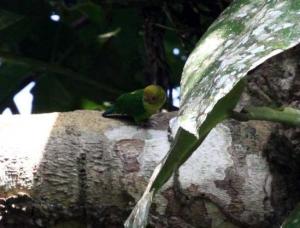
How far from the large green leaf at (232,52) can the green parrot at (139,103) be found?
0.83ft

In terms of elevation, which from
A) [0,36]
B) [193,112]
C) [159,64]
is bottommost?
[193,112]

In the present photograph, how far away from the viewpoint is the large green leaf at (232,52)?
1.94 feet

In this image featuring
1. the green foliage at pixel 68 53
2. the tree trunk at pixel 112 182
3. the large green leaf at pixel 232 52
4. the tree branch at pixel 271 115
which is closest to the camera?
the large green leaf at pixel 232 52

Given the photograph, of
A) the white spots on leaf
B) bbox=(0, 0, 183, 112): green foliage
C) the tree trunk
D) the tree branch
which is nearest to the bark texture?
the tree trunk

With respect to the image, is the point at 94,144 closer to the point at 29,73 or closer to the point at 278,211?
the point at 278,211

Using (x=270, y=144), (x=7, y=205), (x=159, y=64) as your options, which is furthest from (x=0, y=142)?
(x=159, y=64)

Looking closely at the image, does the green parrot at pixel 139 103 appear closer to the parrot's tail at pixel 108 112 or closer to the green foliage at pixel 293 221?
the parrot's tail at pixel 108 112

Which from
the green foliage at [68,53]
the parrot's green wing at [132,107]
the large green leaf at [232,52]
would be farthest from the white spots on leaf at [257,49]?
the green foliage at [68,53]

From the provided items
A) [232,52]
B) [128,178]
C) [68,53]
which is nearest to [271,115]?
[232,52]

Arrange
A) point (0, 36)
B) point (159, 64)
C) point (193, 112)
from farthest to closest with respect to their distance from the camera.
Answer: point (0, 36)
point (159, 64)
point (193, 112)

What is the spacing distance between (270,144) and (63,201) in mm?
250

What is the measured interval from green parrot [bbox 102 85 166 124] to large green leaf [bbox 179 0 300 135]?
252 mm

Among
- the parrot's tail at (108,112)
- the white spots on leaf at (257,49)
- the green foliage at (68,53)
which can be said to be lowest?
the parrot's tail at (108,112)

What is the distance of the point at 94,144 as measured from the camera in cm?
90
